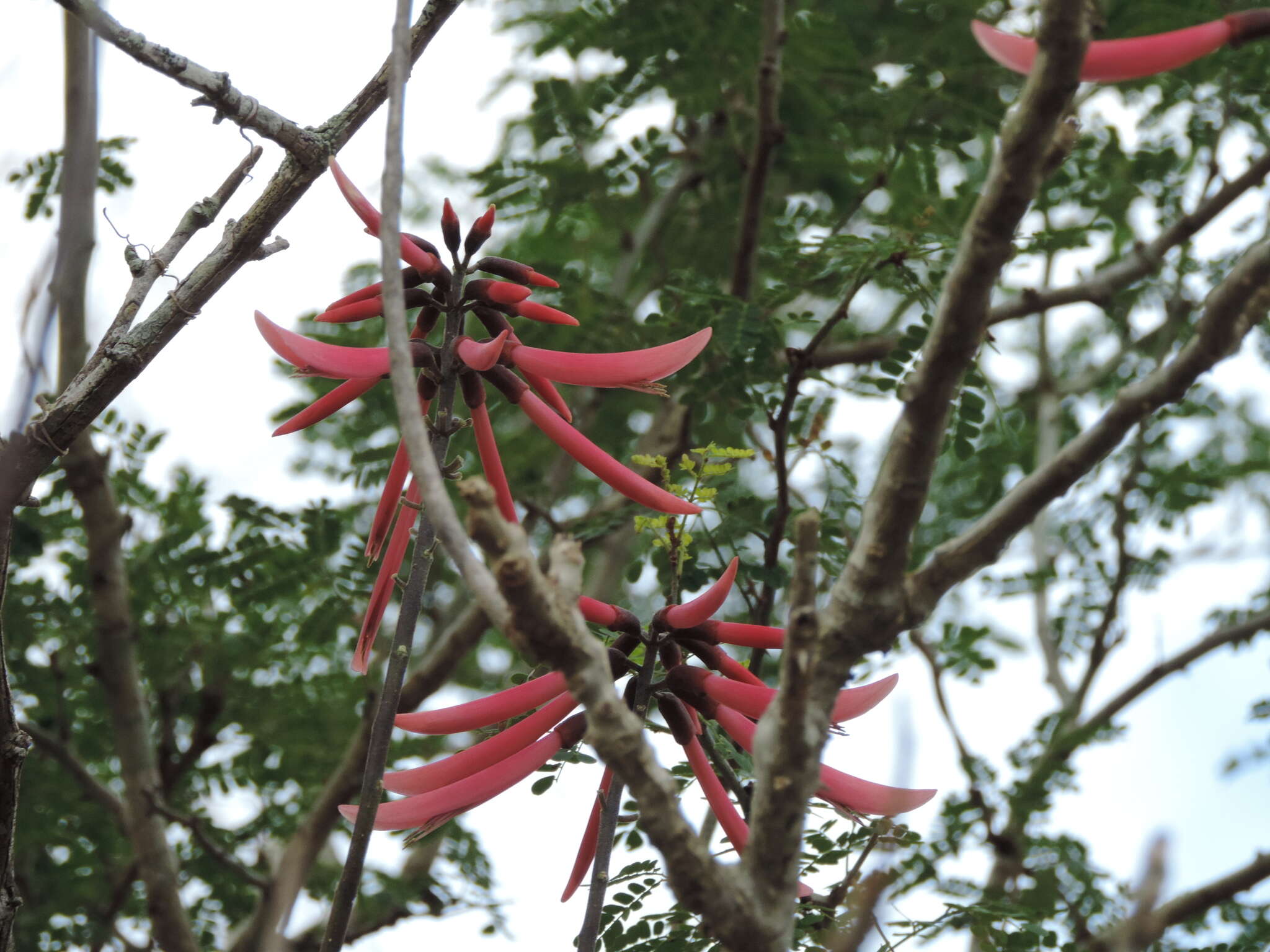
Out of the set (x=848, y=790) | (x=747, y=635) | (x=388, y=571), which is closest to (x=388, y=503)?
(x=388, y=571)

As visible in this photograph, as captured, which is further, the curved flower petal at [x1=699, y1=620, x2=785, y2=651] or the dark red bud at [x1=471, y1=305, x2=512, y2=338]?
the dark red bud at [x1=471, y1=305, x2=512, y2=338]

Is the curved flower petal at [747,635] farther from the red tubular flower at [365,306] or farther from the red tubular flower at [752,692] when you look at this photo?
the red tubular flower at [365,306]

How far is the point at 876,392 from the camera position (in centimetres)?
212

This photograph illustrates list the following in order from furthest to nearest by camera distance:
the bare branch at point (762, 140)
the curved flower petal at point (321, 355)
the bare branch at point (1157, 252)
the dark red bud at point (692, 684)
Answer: the bare branch at point (1157, 252), the bare branch at point (762, 140), the dark red bud at point (692, 684), the curved flower petal at point (321, 355)

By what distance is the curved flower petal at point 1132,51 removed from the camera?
2.36ft

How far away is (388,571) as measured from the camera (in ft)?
3.83

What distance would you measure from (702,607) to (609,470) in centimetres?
15

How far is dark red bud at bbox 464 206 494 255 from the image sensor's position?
125cm

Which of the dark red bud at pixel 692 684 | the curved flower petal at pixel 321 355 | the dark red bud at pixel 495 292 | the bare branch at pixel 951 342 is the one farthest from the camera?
the dark red bud at pixel 495 292

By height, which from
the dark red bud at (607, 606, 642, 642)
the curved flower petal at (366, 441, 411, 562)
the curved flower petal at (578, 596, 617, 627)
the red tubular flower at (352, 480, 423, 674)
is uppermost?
the curved flower petal at (366, 441, 411, 562)

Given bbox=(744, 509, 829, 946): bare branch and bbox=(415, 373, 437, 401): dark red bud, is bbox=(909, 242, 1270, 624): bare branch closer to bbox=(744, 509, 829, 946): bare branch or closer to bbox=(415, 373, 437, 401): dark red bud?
bbox=(744, 509, 829, 946): bare branch

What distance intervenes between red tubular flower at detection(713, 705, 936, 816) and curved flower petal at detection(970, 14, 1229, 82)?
56 cm

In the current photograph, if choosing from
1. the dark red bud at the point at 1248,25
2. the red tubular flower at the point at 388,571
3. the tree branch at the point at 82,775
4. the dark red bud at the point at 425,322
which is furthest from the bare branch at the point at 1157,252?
the tree branch at the point at 82,775

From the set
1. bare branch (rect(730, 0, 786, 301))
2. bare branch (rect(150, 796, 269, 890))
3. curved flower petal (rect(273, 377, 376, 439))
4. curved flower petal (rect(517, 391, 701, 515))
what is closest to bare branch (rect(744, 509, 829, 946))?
curved flower petal (rect(517, 391, 701, 515))
